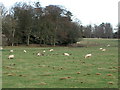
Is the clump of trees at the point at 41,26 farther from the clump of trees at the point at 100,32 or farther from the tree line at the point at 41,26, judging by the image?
the clump of trees at the point at 100,32

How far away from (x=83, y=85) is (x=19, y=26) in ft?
184

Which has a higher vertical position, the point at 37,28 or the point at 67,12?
the point at 67,12

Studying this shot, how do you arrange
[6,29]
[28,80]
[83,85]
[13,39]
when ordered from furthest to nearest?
[13,39] < [6,29] < [28,80] < [83,85]

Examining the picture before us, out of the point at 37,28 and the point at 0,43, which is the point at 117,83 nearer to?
the point at 0,43

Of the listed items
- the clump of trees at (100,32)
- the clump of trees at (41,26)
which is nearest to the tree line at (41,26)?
the clump of trees at (41,26)

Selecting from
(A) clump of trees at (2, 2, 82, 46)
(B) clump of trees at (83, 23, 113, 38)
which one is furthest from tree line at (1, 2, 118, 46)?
(B) clump of trees at (83, 23, 113, 38)

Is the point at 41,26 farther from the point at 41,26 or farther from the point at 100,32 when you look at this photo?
the point at 100,32

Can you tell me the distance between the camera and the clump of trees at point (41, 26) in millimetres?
64750

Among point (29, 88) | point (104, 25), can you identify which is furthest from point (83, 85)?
point (104, 25)

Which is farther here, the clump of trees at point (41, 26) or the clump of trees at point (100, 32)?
the clump of trees at point (100, 32)

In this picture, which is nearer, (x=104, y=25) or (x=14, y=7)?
(x=14, y=7)

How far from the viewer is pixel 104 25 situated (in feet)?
474

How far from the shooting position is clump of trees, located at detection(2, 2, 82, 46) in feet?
212

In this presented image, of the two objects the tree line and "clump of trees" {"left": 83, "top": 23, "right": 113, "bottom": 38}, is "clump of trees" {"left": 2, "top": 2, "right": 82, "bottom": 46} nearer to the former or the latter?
the tree line
